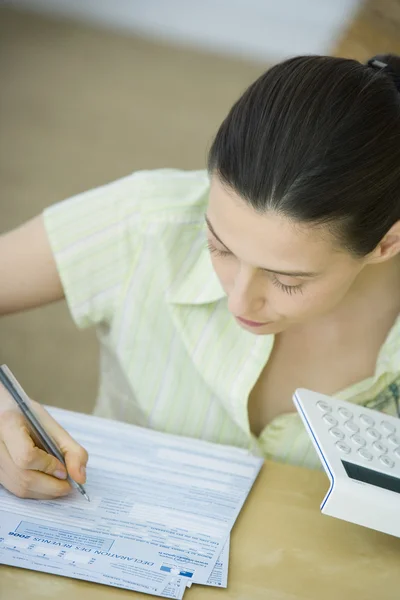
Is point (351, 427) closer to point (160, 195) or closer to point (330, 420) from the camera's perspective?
point (330, 420)

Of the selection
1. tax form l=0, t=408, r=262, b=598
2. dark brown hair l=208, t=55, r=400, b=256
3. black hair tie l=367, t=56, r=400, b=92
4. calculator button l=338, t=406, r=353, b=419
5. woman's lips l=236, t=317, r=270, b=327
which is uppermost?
black hair tie l=367, t=56, r=400, b=92

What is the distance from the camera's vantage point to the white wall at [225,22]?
4.43m

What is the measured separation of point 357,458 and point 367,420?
91mm

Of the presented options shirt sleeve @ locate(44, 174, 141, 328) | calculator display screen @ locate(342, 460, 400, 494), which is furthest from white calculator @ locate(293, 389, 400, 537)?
shirt sleeve @ locate(44, 174, 141, 328)

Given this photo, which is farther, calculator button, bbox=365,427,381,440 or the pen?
calculator button, bbox=365,427,381,440

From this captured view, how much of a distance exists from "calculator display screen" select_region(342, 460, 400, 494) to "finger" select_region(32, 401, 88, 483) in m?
0.29

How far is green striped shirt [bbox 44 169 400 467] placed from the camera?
1.21 m

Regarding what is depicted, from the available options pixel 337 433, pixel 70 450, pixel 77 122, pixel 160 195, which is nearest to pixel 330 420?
pixel 337 433

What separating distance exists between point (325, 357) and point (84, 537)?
1.73 feet

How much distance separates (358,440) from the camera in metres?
1.00

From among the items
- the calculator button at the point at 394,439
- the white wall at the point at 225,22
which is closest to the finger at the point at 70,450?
the calculator button at the point at 394,439

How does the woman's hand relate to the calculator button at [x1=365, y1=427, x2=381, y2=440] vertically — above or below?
below

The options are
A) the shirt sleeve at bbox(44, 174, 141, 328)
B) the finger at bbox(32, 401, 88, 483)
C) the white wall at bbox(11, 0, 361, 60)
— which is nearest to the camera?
the finger at bbox(32, 401, 88, 483)

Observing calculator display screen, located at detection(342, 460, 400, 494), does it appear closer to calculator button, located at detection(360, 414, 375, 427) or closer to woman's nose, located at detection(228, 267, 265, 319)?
calculator button, located at detection(360, 414, 375, 427)
